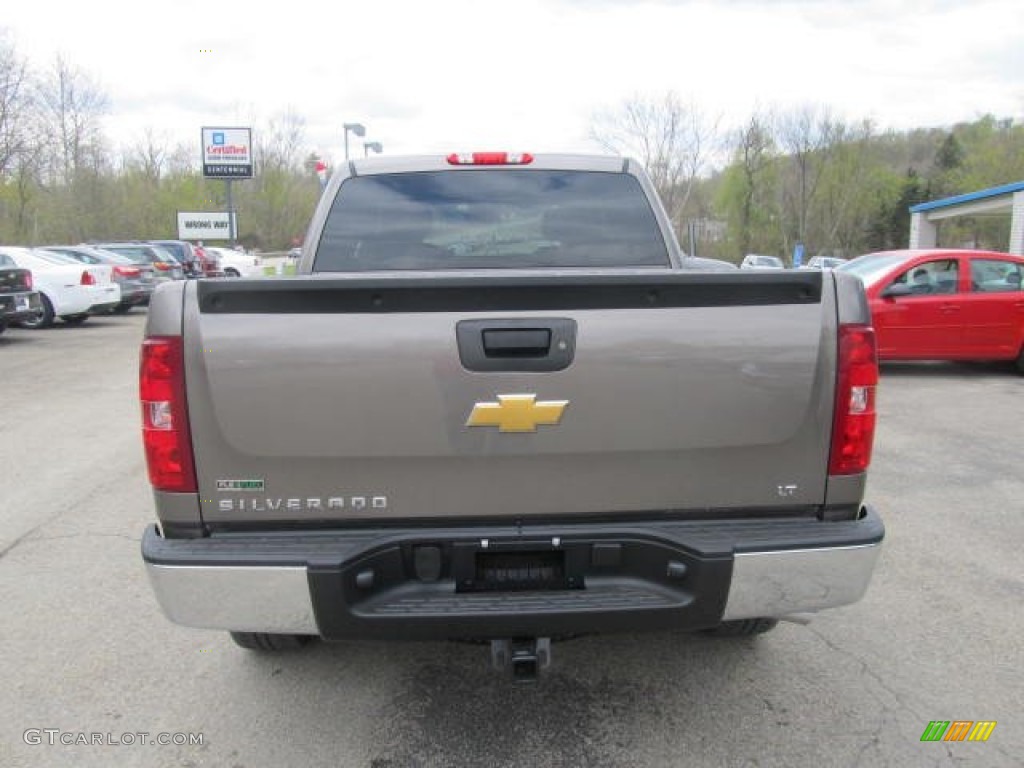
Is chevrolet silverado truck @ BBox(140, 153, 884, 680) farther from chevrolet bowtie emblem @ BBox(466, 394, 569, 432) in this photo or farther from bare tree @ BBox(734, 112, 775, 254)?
bare tree @ BBox(734, 112, 775, 254)

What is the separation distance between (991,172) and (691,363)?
6707 centimetres

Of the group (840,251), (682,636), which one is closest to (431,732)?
(682,636)

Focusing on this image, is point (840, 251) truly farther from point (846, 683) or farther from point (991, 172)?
point (846, 683)

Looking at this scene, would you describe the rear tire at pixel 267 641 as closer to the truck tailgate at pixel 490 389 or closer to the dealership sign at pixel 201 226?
the truck tailgate at pixel 490 389

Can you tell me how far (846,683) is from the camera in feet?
10.2

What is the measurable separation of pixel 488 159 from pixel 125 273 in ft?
53.4

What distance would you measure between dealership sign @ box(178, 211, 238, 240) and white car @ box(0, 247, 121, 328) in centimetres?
3646

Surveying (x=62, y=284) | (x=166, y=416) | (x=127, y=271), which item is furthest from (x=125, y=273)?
(x=166, y=416)

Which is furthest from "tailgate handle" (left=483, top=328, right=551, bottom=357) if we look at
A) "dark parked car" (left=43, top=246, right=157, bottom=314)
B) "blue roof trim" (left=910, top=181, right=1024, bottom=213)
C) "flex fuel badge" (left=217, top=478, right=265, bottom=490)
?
"blue roof trim" (left=910, top=181, right=1024, bottom=213)

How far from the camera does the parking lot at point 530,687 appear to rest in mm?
2701

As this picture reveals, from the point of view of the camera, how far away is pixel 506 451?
2346mm

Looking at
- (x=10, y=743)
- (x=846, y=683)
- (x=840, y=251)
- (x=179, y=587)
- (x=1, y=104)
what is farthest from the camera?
(x=840, y=251)

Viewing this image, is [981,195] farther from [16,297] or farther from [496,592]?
[496,592]

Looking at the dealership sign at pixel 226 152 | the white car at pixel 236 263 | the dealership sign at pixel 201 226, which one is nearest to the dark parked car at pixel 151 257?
the white car at pixel 236 263
